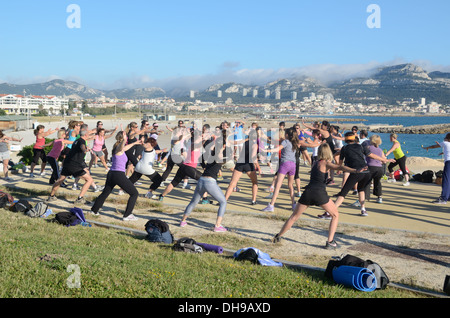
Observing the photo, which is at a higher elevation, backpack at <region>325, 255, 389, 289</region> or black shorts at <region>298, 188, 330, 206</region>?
black shorts at <region>298, 188, 330, 206</region>

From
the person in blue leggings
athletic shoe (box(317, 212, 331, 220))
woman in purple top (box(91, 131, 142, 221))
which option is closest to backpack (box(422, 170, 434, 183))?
the person in blue leggings

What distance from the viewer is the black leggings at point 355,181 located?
9.82 m

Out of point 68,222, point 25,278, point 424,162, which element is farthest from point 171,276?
point 424,162

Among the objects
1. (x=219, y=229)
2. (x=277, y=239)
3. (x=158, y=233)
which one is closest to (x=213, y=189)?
(x=219, y=229)

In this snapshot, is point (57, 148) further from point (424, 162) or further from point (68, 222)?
point (424, 162)

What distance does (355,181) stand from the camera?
990 centimetres

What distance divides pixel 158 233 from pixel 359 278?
359 cm

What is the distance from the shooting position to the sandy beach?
7.25 m

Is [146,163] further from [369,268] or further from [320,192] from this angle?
[369,268]

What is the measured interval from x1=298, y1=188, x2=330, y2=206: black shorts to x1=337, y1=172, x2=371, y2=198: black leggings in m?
2.21

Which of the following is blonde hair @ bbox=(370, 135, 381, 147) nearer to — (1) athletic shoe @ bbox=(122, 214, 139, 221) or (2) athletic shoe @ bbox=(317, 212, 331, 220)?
(2) athletic shoe @ bbox=(317, 212, 331, 220)

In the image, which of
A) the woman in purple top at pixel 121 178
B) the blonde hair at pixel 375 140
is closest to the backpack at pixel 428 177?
the blonde hair at pixel 375 140
